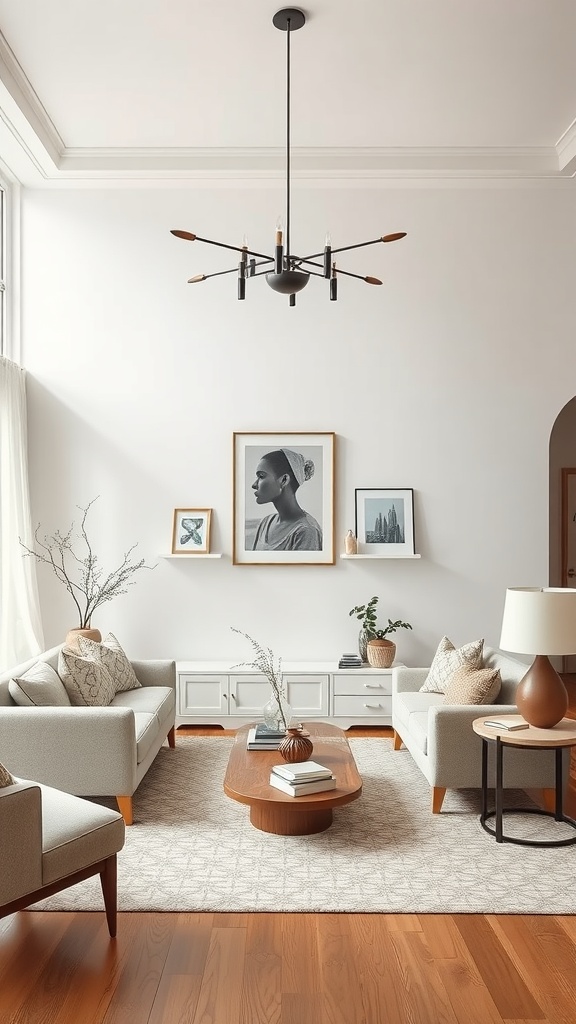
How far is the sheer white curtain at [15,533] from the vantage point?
591 centimetres

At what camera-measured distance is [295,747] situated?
4.18 meters

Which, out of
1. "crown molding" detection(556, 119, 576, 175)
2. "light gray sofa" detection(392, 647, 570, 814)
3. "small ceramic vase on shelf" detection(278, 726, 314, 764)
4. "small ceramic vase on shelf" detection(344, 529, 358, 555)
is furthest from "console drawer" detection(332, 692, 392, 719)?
"crown molding" detection(556, 119, 576, 175)

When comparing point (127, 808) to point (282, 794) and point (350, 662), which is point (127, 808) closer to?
point (282, 794)

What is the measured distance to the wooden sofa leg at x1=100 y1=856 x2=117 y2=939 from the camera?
10.2ft

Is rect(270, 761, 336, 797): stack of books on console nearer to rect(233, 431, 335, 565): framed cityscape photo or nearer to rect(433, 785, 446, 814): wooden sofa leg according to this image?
rect(433, 785, 446, 814): wooden sofa leg

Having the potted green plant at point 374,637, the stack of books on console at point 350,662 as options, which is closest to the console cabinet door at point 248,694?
the stack of books on console at point 350,662

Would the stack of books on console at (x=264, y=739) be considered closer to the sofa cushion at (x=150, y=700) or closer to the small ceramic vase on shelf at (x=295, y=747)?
the small ceramic vase on shelf at (x=295, y=747)

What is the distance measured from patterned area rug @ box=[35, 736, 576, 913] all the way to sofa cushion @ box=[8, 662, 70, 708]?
740 millimetres

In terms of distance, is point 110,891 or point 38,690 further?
point 38,690

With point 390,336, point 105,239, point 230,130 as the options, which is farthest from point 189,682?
point 230,130

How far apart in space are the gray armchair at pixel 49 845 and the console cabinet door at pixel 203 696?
2826 millimetres

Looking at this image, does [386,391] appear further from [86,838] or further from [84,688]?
[86,838]

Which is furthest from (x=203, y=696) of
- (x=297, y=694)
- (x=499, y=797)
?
(x=499, y=797)

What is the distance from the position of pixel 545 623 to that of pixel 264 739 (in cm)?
164
